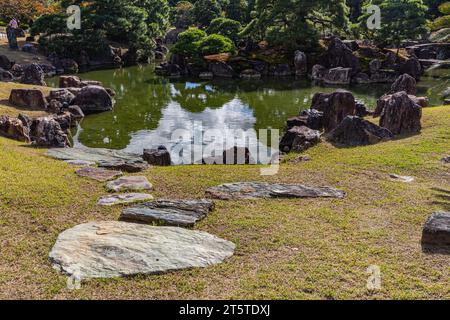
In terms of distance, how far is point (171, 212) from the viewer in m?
10.1

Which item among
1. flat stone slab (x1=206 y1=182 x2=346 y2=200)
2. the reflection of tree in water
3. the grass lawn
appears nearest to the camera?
the grass lawn

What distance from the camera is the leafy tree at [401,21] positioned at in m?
49.6

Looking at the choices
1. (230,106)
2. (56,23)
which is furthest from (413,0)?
(56,23)

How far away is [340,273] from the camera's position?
7.55 meters

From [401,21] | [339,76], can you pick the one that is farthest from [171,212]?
[401,21]

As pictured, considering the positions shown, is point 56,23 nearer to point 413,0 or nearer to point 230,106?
point 230,106

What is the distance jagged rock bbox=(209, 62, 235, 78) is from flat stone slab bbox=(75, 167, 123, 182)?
119 feet

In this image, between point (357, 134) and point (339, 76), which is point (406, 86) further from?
point (339, 76)

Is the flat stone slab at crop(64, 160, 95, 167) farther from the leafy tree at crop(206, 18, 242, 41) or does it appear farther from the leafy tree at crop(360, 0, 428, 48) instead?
the leafy tree at crop(206, 18, 242, 41)

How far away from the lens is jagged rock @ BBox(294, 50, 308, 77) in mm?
49906

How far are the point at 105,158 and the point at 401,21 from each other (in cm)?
4451

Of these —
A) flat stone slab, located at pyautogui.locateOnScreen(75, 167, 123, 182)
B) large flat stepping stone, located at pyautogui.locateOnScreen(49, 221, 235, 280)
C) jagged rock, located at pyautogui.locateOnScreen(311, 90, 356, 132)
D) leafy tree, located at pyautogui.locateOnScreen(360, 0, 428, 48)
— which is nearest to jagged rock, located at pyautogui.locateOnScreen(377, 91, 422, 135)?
jagged rock, located at pyautogui.locateOnScreen(311, 90, 356, 132)
